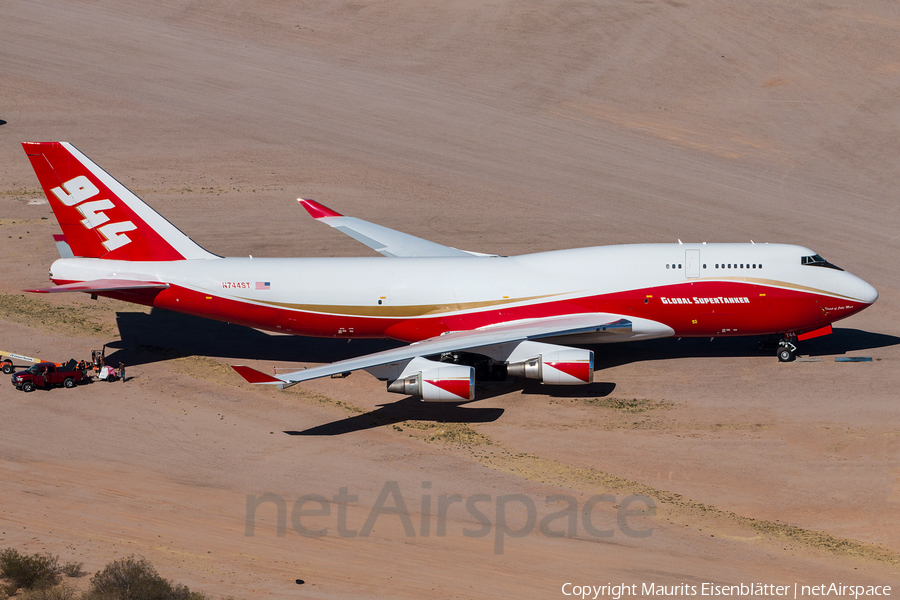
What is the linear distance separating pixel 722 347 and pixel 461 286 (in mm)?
13272

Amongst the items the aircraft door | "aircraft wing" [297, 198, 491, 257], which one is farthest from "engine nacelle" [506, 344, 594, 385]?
"aircraft wing" [297, 198, 491, 257]

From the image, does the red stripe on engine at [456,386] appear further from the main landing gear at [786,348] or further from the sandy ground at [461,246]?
the main landing gear at [786,348]

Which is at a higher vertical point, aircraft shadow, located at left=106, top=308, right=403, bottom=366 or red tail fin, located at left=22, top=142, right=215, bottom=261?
red tail fin, located at left=22, top=142, right=215, bottom=261

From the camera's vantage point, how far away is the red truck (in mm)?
38594

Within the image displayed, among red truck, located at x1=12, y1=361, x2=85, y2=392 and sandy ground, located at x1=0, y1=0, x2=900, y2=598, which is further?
red truck, located at x1=12, y1=361, x2=85, y2=392

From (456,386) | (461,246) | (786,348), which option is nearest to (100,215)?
(456,386)

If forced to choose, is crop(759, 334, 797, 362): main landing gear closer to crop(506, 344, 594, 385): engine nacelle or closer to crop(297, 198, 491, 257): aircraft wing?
crop(506, 344, 594, 385): engine nacelle

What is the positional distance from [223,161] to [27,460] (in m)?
32.5

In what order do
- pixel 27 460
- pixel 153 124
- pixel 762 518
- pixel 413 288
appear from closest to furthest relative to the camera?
1. pixel 762 518
2. pixel 27 460
3. pixel 413 288
4. pixel 153 124

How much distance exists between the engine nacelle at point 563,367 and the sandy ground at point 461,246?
5.50ft

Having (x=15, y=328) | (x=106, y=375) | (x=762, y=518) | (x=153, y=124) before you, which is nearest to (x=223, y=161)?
(x=153, y=124)

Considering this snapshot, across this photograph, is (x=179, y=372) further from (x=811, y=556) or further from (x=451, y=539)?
(x=811, y=556)

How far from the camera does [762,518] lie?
3025 centimetres

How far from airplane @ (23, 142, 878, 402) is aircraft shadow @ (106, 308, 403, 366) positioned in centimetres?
325
